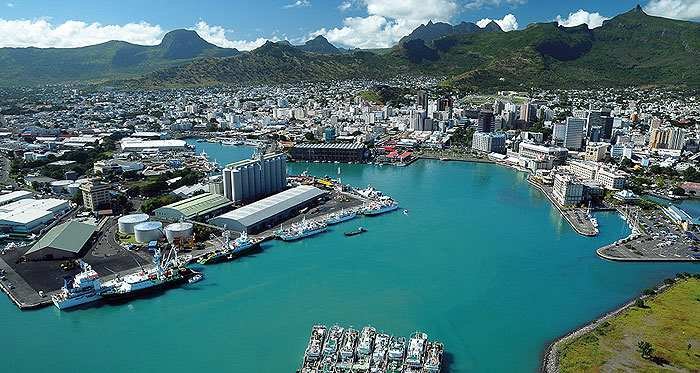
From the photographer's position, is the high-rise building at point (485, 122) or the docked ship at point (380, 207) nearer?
the docked ship at point (380, 207)

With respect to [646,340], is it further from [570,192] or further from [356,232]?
[570,192]

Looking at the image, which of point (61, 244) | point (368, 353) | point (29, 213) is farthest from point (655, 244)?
point (29, 213)

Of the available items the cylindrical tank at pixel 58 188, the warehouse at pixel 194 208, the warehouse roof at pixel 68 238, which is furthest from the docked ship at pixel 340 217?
the cylindrical tank at pixel 58 188

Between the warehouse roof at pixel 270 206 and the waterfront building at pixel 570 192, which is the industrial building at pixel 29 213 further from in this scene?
the waterfront building at pixel 570 192

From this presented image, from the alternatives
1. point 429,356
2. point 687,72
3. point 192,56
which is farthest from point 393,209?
point 192,56

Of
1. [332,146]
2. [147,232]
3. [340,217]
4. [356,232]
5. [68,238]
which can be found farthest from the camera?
[332,146]
